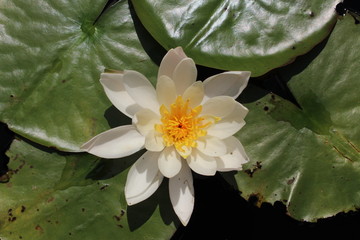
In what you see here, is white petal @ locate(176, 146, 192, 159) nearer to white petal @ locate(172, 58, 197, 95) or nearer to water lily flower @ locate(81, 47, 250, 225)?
water lily flower @ locate(81, 47, 250, 225)

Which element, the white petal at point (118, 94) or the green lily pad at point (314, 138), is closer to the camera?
the white petal at point (118, 94)

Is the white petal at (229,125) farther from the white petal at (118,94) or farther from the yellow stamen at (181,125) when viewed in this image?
the white petal at (118,94)

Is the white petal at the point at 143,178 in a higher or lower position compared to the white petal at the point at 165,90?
lower

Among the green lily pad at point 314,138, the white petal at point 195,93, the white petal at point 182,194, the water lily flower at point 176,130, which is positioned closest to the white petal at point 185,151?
the water lily flower at point 176,130

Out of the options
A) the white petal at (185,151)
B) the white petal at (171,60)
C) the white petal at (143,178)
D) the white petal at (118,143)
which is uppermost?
the white petal at (171,60)

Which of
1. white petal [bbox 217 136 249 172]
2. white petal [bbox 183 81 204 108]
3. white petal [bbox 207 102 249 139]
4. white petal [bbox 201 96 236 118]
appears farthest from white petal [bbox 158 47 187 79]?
white petal [bbox 217 136 249 172]

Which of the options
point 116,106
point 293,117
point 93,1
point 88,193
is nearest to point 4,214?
point 88,193

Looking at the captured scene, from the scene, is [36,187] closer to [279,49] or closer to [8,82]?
[8,82]
